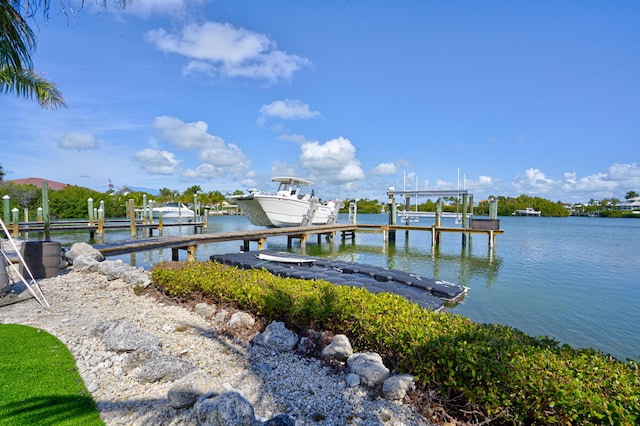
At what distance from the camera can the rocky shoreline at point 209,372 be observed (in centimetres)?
292

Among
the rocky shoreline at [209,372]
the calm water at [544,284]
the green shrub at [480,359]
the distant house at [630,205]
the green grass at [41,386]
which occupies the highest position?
the distant house at [630,205]

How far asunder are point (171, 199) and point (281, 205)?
67852 mm

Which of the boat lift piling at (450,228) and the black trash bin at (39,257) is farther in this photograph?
the boat lift piling at (450,228)

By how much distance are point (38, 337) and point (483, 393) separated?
534 centimetres

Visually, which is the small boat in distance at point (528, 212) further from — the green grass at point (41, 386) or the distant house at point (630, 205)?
the green grass at point (41, 386)

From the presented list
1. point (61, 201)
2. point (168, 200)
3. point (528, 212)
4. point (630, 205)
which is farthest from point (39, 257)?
point (630, 205)

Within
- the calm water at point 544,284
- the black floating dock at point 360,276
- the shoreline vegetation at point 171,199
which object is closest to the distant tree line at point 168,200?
the shoreline vegetation at point 171,199

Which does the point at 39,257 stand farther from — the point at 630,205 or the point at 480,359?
the point at 630,205

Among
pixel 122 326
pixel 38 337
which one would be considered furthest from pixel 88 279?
pixel 122 326

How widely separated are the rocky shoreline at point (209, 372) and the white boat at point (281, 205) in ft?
55.4

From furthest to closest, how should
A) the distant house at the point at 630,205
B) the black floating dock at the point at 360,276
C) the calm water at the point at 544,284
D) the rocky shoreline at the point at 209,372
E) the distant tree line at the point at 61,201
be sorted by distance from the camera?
1. the distant house at the point at 630,205
2. the distant tree line at the point at 61,201
3. the calm water at the point at 544,284
4. the black floating dock at the point at 360,276
5. the rocky shoreline at the point at 209,372

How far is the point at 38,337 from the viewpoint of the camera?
4367 mm

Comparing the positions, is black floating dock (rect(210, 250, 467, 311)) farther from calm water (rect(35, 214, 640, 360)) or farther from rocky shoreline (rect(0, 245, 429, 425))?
rocky shoreline (rect(0, 245, 429, 425))

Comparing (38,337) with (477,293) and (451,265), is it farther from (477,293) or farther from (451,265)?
(451,265)
